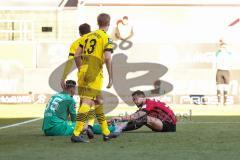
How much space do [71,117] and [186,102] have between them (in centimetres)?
1474

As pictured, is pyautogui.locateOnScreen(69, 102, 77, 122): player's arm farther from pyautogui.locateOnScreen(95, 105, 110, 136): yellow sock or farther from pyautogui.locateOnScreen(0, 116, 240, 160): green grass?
pyautogui.locateOnScreen(95, 105, 110, 136): yellow sock

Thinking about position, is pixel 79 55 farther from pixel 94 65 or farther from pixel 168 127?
pixel 168 127

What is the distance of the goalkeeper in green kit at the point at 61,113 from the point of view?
12.5m

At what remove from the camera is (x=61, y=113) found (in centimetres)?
1255

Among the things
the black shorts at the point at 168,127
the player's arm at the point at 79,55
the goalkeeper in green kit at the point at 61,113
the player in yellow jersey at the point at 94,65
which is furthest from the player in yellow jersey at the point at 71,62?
the black shorts at the point at 168,127

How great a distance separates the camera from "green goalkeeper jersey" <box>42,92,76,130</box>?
40.9 feet

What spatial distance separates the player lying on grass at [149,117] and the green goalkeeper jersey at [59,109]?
910mm

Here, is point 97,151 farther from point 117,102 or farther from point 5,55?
point 5,55

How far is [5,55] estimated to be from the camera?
28.4m

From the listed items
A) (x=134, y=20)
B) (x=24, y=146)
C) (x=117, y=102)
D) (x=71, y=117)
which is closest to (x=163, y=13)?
(x=134, y=20)

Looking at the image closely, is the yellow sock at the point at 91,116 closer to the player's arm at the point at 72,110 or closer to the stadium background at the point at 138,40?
the player's arm at the point at 72,110

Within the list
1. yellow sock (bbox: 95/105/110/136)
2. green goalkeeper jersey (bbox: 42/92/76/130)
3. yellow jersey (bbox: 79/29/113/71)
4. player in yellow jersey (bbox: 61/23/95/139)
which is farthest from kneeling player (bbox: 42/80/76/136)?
yellow jersey (bbox: 79/29/113/71)

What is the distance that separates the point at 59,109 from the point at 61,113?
77 mm

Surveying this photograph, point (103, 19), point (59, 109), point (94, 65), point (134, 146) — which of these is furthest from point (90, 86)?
point (59, 109)
